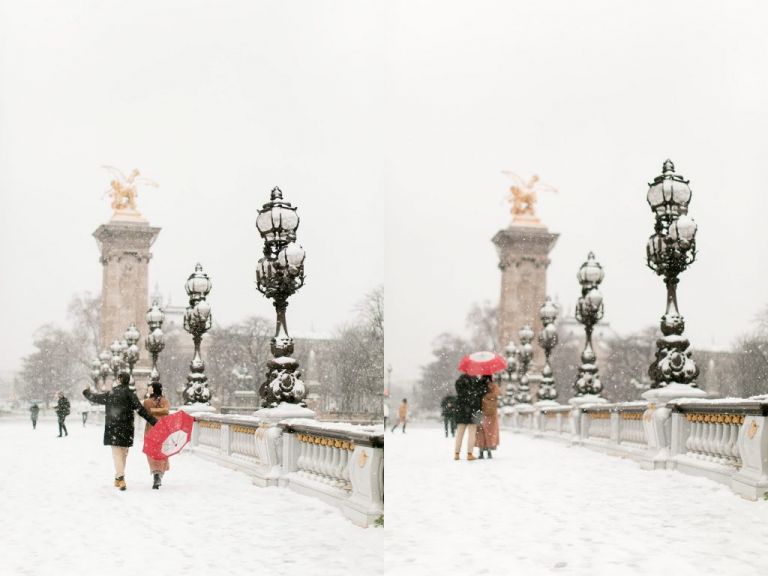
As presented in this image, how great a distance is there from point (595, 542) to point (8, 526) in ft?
15.9

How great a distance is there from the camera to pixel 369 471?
28.5ft

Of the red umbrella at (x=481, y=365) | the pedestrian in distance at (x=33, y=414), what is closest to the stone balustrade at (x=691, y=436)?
the red umbrella at (x=481, y=365)

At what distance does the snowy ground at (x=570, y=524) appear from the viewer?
7012mm

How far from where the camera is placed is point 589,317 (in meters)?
22.1

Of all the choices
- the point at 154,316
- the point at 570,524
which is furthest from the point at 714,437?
the point at 154,316

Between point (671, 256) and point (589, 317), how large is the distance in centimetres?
741

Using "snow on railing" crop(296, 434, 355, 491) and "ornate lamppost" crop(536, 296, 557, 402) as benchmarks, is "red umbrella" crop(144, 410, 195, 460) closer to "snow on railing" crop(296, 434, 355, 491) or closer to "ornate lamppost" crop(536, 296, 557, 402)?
"snow on railing" crop(296, 434, 355, 491)

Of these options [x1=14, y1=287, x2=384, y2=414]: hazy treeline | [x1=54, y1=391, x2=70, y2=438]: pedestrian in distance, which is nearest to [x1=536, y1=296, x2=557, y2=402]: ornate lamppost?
[x1=14, y1=287, x2=384, y2=414]: hazy treeline

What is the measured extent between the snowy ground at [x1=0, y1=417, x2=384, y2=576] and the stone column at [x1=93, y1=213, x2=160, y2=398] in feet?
151

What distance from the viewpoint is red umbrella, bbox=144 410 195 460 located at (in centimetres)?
1245

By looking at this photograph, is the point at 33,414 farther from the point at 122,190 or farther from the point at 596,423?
the point at 122,190

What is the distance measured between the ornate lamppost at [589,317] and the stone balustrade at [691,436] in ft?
2.08

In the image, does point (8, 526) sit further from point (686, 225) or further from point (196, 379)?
point (196, 379)

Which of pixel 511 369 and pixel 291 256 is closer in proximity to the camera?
pixel 291 256
